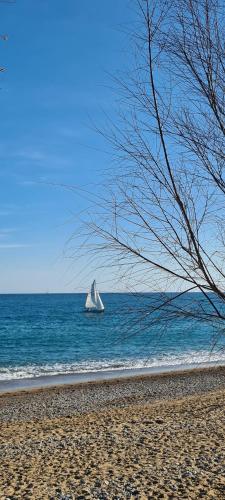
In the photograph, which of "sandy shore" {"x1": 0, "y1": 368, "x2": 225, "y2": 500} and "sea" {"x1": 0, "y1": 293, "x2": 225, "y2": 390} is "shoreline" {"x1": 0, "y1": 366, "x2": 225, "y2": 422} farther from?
"sandy shore" {"x1": 0, "y1": 368, "x2": 225, "y2": 500}

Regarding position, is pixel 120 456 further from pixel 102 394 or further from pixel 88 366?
pixel 88 366

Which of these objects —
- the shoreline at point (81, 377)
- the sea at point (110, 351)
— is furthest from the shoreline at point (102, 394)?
the sea at point (110, 351)

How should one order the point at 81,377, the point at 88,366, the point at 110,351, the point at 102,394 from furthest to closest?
the point at 110,351
the point at 88,366
the point at 81,377
the point at 102,394

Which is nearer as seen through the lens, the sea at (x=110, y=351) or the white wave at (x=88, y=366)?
the sea at (x=110, y=351)

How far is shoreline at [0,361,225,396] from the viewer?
72.9 feet

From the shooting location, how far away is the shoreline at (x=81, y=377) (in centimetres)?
2222

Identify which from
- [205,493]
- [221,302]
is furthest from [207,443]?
[221,302]

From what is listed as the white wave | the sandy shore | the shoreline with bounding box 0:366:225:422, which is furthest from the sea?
the sandy shore

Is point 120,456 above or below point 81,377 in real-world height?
above

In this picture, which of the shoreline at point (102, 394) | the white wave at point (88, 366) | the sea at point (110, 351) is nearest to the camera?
the sea at point (110, 351)

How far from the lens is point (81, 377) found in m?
24.8

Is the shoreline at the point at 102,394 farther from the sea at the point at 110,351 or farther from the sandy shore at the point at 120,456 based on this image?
the sandy shore at the point at 120,456

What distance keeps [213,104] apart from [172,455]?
5842 mm

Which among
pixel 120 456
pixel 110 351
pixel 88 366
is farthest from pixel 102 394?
pixel 110 351
